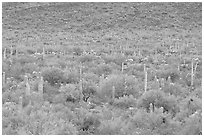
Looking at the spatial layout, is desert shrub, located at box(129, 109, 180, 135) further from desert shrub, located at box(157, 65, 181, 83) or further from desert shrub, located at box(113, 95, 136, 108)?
desert shrub, located at box(157, 65, 181, 83)

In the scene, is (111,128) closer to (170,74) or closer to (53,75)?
(53,75)

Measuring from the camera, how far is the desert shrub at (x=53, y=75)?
11.5m

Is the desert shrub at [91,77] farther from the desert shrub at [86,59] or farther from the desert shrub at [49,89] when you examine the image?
the desert shrub at [86,59]

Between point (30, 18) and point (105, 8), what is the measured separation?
9.16 m

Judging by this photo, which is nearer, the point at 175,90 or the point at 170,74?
the point at 175,90

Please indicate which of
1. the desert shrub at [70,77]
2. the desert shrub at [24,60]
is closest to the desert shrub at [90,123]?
the desert shrub at [70,77]

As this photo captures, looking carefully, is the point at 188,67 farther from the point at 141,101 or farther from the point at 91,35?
the point at 91,35

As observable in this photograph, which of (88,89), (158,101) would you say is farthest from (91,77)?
(158,101)

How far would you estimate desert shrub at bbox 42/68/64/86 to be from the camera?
1155cm

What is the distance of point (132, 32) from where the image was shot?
31.8 m

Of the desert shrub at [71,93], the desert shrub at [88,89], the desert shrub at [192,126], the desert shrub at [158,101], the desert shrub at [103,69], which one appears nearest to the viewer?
the desert shrub at [192,126]

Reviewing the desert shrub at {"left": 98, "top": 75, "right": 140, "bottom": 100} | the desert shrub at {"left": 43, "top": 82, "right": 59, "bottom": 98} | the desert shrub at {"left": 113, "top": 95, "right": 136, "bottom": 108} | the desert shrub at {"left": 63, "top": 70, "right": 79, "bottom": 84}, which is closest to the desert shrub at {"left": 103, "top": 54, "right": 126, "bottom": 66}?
the desert shrub at {"left": 63, "top": 70, "right": 79, "bottom": 84}

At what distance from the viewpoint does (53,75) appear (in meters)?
11.7

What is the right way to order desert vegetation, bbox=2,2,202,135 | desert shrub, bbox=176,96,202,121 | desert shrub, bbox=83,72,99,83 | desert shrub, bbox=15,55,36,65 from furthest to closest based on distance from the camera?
desert shrub, bbox=15,55,36,65 → desert shrub, bbox=83,72,99,83 → desert shrub, bbox=176,96,202,121 → desert vegetation, bbox=2,2,202,135
